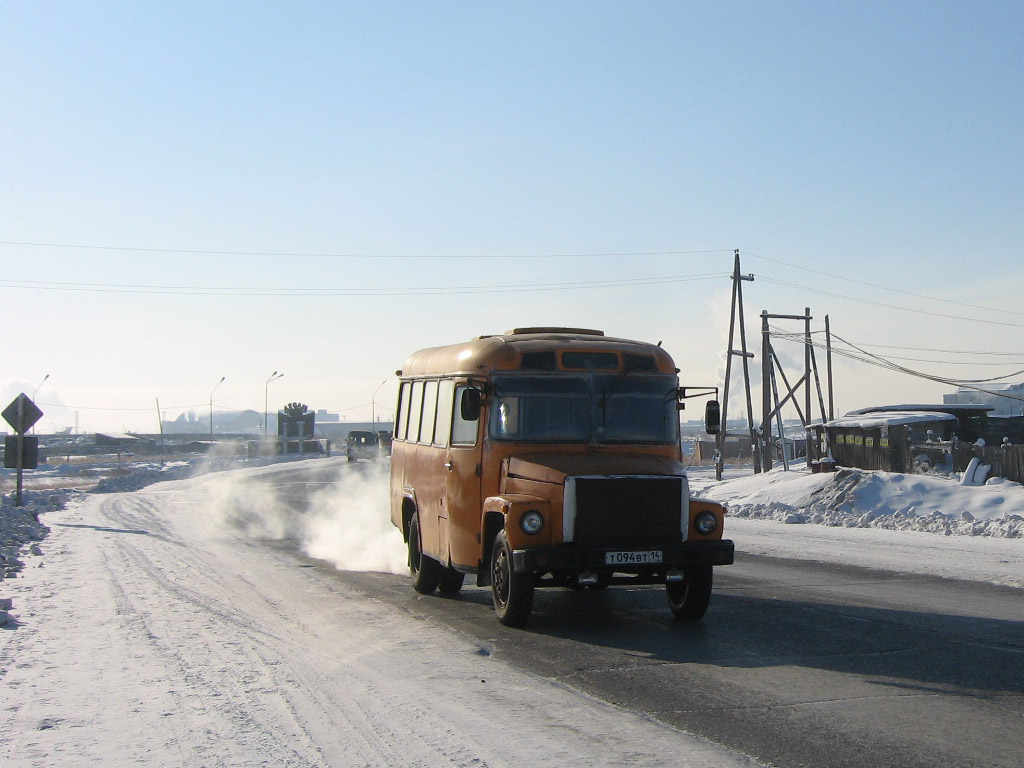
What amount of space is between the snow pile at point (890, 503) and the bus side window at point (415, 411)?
448 inches

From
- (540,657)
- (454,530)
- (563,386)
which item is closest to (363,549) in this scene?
(454,530)

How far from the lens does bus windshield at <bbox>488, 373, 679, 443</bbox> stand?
10.5m

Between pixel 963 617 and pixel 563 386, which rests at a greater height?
pixel 563 386

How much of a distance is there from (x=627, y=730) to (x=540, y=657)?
7.96 ft

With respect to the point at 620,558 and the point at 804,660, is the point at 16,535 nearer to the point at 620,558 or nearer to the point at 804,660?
the point at 620,558

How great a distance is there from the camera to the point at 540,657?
8469mm

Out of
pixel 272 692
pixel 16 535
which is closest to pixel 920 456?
pixel 16 535

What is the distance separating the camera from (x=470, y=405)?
1045cm

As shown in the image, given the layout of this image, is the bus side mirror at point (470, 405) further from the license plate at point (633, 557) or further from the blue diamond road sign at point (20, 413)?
the blue diamond road sign at point (20, 413)

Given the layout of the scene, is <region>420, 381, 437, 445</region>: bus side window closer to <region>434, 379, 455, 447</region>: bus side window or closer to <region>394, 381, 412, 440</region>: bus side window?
<region>434, 379, 455, 447</region>: bus side window

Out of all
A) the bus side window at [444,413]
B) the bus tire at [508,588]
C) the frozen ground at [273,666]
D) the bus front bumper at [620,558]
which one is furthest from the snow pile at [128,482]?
the bus front bumper at [620,558]

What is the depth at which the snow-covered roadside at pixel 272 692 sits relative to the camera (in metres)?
5.69

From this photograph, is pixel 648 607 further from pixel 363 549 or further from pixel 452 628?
pixel 363 549

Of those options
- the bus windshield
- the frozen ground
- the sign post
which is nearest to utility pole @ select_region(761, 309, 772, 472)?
the frozen ground
